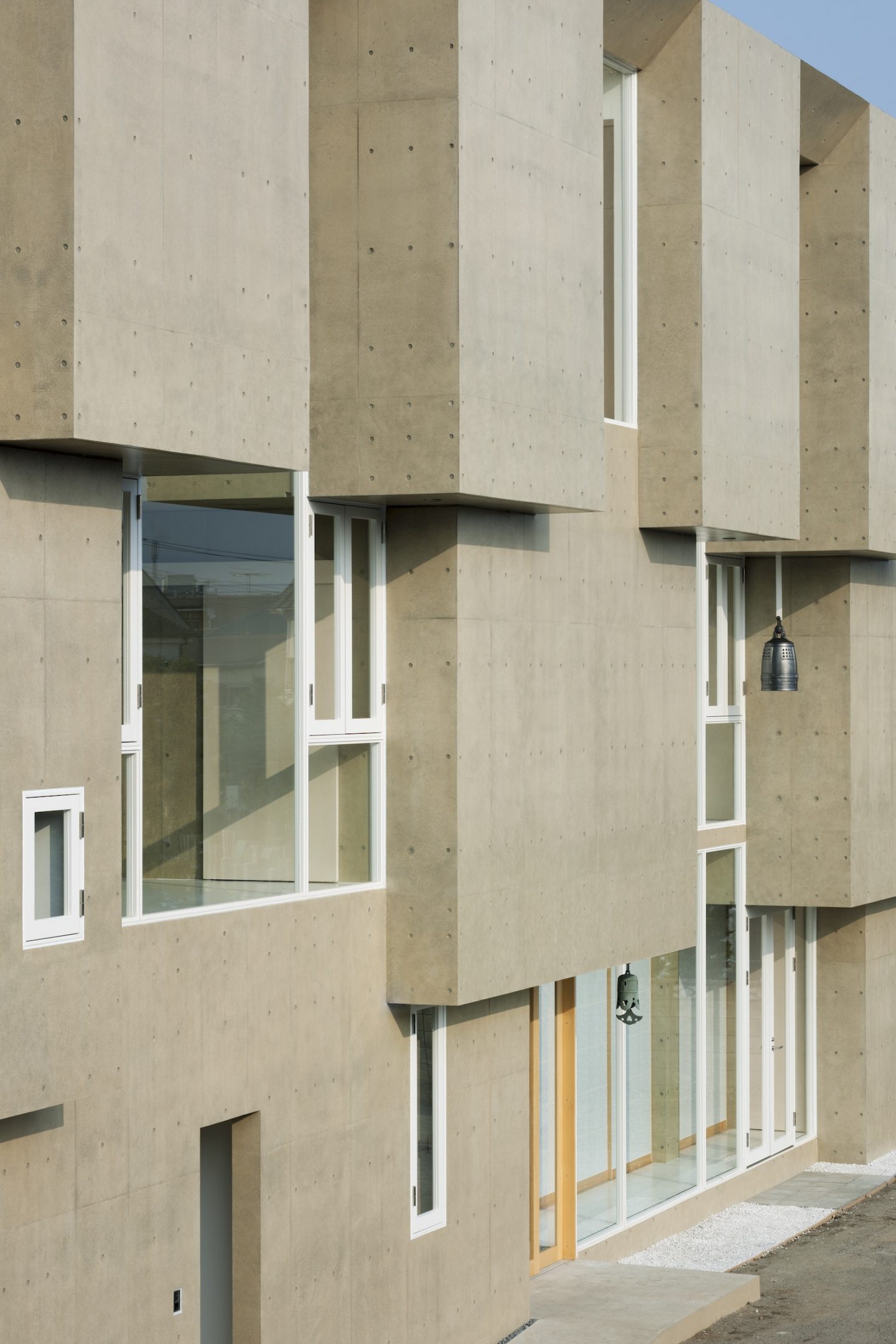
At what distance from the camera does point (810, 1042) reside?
61.8ft

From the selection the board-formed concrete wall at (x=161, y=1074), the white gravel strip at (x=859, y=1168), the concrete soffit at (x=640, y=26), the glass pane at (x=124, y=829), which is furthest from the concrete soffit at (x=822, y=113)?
the glass pane at (x=124, y=829)

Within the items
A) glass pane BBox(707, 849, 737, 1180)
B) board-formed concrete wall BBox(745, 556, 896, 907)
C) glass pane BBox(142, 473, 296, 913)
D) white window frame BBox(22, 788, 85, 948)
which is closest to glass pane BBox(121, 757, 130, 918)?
glass pane BBox(142, 473, 296, 913)

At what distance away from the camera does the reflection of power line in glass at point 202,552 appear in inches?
375

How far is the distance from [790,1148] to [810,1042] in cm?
109

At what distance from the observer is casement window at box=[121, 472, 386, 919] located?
9430 millimetres

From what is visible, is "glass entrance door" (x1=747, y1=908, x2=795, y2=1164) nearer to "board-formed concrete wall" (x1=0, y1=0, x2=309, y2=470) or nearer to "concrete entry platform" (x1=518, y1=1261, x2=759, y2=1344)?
"concrete entry platform" (x1=518, y1=1261, x2=759, y2=1344)

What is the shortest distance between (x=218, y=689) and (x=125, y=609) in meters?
0.99

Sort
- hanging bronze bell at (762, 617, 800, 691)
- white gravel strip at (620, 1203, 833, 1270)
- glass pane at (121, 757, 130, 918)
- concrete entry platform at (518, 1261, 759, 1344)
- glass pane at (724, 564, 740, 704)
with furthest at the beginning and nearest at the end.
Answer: glass pane at (724, 564, 740, 704) < hanging bronze bell at (762, 617, 800, 691) < white gravel strip at (620, 1203, 833, 1270) < concrete entry platform at (518, 1261, 759, 1344) < glass pane at (121, 757, 130, 918)

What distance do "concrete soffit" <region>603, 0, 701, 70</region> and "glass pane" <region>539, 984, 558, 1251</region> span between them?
703cm

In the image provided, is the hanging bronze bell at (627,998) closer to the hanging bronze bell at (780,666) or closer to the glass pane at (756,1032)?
the hanging bronze bell at (780,666)

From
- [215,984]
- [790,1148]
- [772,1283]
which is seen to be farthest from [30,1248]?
[790,1148]

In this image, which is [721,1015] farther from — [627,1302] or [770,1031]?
[627,1302]

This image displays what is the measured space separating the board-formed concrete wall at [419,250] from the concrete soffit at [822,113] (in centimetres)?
603

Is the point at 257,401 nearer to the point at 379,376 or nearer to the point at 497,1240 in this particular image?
the point at 379,376
